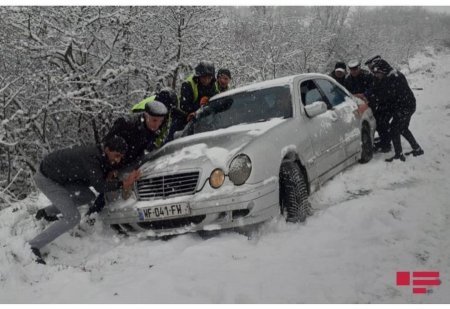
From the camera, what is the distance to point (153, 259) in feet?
11.2

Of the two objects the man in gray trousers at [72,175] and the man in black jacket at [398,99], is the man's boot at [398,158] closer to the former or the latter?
the man in black jacket at [398,99]

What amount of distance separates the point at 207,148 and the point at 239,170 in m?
0.47

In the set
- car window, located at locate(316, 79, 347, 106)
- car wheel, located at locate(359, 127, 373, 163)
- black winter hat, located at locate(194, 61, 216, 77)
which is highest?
black winter hat, located at locate(194, 61, 216, 77)

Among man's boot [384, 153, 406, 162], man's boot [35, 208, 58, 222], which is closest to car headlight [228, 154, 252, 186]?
man's boot [35, 208, 58, 222]

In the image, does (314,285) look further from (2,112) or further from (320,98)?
(2,112)

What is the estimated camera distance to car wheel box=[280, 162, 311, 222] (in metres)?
3.84

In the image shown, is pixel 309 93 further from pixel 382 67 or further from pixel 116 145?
pixel 116 145

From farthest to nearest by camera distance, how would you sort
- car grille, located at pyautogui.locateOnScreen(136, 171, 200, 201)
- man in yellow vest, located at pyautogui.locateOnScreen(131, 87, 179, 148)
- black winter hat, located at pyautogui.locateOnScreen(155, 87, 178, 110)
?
black winter hat, located at pyautogui.locateOnScreen(155, 87, 178, 110), man in yellow vest, located at pyautogui.locateOnScreen(131, 87, 179, 148), car grille, located at pyautogui.locateOnScreen(136, 171, 200, 201)

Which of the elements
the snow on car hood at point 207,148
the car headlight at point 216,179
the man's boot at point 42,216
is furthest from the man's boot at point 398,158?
the man's boot at point 42,216

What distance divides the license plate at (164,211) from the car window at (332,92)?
8.82 ft

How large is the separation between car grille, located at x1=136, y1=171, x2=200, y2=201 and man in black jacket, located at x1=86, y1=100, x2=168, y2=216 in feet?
1.64

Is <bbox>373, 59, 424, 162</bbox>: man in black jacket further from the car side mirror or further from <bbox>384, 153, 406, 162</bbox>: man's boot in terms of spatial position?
the car side mirror

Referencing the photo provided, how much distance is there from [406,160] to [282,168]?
273cm
